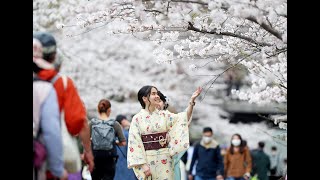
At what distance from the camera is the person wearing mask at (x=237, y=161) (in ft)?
31.3

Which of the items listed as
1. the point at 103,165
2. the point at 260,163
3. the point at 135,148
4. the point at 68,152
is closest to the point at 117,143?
the point at 103,165

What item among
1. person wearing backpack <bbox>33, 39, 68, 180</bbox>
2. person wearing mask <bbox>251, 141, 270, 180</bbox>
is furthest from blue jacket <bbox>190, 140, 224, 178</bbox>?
person wearing backpack <bbox>33, 39, 68, 180</bbox>

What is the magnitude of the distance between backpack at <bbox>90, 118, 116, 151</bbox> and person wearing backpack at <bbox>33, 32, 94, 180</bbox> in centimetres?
176

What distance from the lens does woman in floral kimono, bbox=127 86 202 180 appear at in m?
7.43

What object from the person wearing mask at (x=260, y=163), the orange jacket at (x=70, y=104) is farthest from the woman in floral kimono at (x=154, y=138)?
the person wearing mask at (x=260, y=163)

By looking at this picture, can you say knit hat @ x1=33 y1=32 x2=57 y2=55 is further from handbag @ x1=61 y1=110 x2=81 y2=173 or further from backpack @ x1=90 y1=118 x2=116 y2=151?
backpack @ x1=90 y1=118 x2=116 y2=151

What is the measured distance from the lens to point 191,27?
705 centimetres

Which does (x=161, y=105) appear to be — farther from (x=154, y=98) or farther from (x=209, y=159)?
(x=209, y=159)

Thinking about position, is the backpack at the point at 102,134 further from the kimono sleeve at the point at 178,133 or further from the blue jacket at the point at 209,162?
the blue jacket at the point at 209,162

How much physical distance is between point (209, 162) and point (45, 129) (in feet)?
11.4

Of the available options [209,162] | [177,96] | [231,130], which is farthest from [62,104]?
[231,130]

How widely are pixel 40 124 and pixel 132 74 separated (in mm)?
5796
